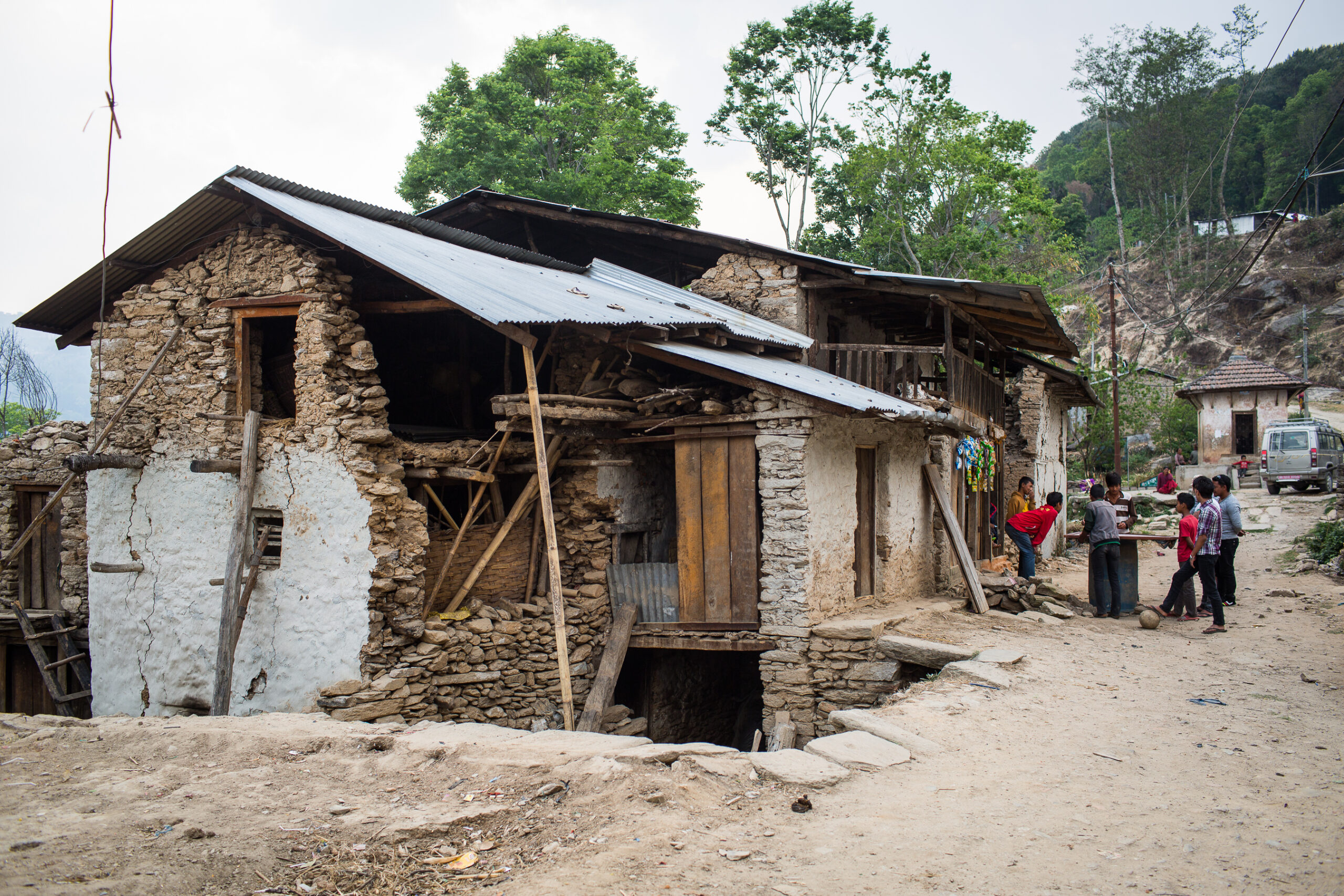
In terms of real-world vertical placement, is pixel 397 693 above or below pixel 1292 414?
below

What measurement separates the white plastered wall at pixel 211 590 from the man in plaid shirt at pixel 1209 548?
8.80 meters

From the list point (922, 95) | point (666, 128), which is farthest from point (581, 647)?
point (922, 95)

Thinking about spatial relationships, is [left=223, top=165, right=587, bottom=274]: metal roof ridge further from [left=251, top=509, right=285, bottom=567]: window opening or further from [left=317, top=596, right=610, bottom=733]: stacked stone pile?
[left=317, top=596, right=610, bottom=733]: stacked stone pile

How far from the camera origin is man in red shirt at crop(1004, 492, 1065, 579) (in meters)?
10.9

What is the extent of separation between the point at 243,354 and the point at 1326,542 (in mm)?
16508

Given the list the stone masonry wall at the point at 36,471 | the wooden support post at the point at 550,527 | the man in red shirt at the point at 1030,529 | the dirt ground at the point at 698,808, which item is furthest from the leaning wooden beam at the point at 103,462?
the man in red shirt at the point at 1030,529

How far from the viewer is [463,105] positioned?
79.3 ft

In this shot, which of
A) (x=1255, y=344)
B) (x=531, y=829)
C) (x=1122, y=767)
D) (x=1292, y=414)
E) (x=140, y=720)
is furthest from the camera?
(x=1255, y=344)

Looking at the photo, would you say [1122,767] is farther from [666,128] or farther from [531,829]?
[666,128]

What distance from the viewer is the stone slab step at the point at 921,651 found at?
25.5 ft

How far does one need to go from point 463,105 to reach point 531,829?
24.0 m

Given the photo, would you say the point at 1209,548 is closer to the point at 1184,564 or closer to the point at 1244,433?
the point at 1184,564

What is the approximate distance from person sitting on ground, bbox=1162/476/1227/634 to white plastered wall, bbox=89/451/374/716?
8804mm

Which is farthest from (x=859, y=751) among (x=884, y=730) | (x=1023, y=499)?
(x=1023, y=499)
